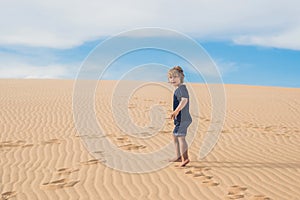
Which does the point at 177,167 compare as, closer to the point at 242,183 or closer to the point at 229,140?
the point at 242,183

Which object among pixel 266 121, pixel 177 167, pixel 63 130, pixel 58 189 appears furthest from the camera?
pixel 266 121

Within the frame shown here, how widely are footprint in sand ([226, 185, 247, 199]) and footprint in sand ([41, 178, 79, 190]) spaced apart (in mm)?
2431

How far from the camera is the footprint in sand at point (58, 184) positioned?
548 centimetres

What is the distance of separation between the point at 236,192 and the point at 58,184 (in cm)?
277

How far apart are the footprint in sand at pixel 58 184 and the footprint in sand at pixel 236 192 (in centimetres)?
243

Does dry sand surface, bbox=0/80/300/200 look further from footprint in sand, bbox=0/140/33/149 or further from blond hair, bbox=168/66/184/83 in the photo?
blond hair, bbox=168/66/184/83

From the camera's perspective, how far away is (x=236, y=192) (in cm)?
516

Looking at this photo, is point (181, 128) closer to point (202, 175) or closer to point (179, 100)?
point (179, 100)

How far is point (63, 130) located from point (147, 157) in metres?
3.91

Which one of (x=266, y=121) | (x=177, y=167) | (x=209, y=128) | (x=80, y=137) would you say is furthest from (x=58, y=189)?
(x=266, y=121)

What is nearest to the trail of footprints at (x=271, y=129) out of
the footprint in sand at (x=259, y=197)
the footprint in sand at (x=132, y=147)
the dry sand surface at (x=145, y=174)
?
the dry sand surface at (x=145, y=174)

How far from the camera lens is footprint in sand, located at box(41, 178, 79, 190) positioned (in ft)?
18.0

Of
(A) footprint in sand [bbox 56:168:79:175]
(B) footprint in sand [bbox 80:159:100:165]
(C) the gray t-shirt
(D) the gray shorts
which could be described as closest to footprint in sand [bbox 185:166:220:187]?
(D) the gray shorts

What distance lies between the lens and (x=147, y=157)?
24.0ft
